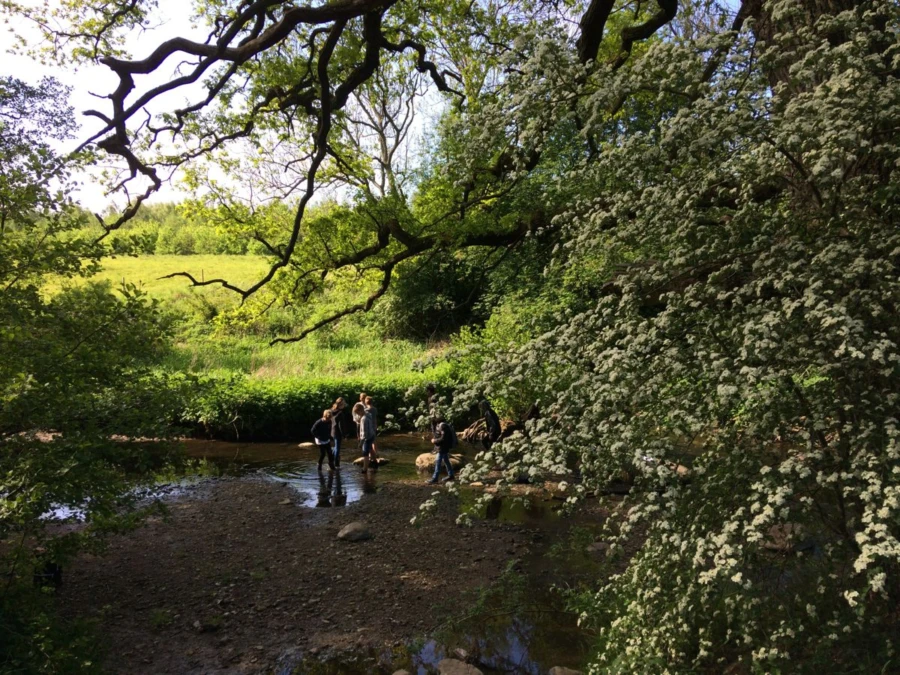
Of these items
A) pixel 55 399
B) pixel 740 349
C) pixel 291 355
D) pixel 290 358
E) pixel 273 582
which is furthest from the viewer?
pixel 291 355

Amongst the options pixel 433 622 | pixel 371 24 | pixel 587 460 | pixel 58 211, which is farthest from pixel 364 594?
pixel 371 24

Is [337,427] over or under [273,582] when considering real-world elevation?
over

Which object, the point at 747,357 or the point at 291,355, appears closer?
the point at 747,357

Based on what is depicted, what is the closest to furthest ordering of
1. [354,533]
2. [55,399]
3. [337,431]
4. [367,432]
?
[55,399] < [354,533] < [337,431] < [367,432]

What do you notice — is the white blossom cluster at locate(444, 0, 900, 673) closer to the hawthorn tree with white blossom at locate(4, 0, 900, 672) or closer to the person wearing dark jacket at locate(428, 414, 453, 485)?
the hawthorn tree with white blossom at locate(4, 0, 900, 672)

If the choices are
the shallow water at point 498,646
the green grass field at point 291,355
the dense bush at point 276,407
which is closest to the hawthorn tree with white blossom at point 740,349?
the shallow water at point 498,646

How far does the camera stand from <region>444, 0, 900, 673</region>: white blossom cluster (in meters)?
2.73

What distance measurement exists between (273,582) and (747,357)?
6.48 metres

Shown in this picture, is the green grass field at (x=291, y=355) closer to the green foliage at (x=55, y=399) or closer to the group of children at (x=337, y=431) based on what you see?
the group of children at (x=337, y=431)

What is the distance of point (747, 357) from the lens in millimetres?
2896

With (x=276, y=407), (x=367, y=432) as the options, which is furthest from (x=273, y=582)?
(x=276, y=407)

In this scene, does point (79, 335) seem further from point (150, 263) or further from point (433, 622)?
point (150, 263)

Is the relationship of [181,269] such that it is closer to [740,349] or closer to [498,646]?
[498,646]

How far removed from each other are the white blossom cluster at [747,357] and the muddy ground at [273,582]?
3412mm
